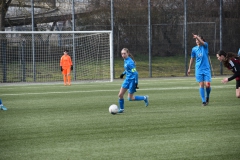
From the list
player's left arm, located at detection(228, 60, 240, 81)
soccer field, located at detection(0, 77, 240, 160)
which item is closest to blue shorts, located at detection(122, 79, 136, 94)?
soccer field, located at detection(0, 77, 240, 160)

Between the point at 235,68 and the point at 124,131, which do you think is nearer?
the point at 124,131

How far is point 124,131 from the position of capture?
32.3ft

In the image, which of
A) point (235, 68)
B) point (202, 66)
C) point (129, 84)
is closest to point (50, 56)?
point (202, 66)

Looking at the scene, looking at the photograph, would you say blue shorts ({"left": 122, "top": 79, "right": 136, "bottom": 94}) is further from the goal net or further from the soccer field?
the goal net

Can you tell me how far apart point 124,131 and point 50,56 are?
21.4 meters

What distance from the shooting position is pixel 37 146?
27.6 ft

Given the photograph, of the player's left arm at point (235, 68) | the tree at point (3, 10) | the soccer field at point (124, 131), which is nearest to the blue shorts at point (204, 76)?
the soccer field at point (124, 131)

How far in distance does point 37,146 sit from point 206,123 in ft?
13.2

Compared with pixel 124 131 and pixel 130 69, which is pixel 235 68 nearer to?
pixel 130 69

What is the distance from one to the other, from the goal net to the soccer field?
1429cm

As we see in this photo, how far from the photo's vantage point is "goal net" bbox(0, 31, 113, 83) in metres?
29.9

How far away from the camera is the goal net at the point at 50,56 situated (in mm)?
29859

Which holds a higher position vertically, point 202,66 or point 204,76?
point 202,66

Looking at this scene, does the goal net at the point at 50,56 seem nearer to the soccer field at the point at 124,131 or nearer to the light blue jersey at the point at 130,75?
the soccer field at the point at 124,131
